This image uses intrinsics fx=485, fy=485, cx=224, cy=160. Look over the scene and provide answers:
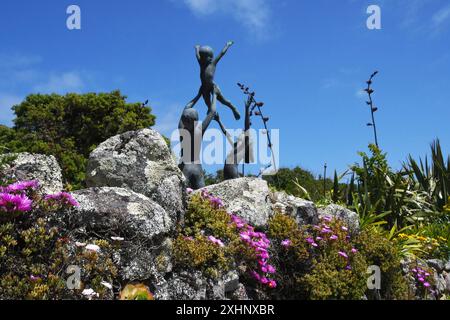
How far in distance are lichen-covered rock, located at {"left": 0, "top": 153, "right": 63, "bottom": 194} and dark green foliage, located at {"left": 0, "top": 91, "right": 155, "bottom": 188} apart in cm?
1665

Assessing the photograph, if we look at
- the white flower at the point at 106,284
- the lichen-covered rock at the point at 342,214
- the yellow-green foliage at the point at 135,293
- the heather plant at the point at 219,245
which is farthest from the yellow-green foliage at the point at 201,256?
the lichen-covered rock at the point at 342,214

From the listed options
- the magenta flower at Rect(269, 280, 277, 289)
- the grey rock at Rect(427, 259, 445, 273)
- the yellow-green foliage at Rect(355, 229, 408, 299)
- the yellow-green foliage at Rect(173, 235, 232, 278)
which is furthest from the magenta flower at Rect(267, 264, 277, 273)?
the grey rock at Rect(427, 259, 445, 273)

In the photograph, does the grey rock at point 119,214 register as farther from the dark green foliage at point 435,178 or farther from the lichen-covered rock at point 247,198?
the dark green foliage at point 435,178

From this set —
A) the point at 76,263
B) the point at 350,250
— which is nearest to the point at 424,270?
the point at 350,250

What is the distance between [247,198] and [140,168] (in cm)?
150

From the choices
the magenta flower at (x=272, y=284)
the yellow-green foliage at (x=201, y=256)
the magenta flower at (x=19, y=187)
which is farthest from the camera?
the magenta flower at (x=272, y=284)

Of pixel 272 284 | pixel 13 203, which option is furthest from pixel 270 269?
pixel 13 203

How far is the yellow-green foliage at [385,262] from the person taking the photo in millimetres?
6617

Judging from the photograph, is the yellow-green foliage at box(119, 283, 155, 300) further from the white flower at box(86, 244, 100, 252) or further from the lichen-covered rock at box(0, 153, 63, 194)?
the lichen-covered rock at box(0, 153, 63, 194)

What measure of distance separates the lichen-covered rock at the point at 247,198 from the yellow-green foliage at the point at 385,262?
5.04 feet

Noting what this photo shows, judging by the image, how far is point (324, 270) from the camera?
17.7 feet
